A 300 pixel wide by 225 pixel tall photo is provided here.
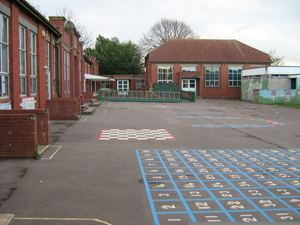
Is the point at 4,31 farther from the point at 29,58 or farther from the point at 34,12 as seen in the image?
the point at 34,12

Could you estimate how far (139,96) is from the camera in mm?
34312

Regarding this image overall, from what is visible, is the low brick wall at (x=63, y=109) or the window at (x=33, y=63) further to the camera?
the low brick wall at (x=63, y=109)

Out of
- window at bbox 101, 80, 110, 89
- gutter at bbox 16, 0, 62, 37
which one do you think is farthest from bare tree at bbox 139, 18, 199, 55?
gutter at bbox 16, 0, 62, 37

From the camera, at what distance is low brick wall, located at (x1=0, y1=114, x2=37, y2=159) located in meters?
7.19

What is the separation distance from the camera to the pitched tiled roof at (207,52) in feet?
143

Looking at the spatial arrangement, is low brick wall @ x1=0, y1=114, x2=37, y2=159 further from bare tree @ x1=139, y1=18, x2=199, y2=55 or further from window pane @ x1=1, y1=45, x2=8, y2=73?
bare tree @ x1=139, y1=18, x2=199, y2=55

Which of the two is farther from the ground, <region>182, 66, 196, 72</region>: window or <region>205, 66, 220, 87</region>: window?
<region>182, 66, 196, 72</region>: window

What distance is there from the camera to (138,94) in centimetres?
3428

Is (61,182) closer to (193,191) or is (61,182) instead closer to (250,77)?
(193,191)

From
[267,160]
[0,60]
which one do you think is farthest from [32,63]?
[267,160]

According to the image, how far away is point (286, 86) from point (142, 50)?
35822 mm

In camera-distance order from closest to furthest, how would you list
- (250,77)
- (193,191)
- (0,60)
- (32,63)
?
(193,191), (0,60), (32,63), (250,77)

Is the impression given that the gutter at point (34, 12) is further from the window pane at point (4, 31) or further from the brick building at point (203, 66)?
the brick building at point (203, 66)

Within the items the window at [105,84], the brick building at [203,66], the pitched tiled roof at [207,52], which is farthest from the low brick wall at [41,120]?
the window at [105,84]
